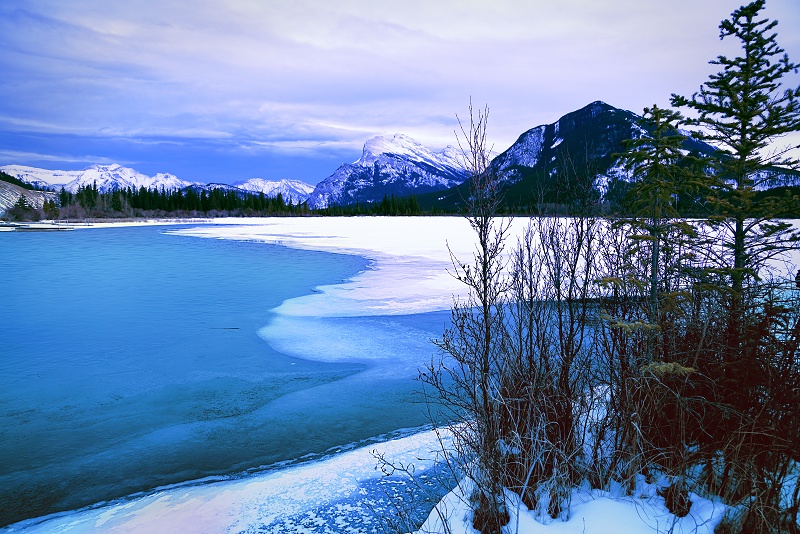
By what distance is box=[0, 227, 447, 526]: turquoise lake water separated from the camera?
21.4 feet

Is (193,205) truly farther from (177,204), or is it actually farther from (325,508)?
(325,508)

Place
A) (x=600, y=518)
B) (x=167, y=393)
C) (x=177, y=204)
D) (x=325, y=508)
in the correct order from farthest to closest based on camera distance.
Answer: (x=177, y=204), (x=167, y=393), (x=325, y=508), (x=600, y=518)

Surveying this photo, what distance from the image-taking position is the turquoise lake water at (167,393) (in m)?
6.53

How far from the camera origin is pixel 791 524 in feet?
13.9

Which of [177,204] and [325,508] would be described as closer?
[325,508]

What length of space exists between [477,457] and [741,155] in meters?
10.5

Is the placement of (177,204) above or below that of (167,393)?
above

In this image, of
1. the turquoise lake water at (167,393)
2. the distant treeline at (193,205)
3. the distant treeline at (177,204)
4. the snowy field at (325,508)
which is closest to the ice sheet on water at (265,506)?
the snowy field at (325,508)

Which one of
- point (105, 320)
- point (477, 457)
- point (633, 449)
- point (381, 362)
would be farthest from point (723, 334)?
point (105, 320)

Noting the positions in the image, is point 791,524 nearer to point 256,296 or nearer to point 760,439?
point 760,439

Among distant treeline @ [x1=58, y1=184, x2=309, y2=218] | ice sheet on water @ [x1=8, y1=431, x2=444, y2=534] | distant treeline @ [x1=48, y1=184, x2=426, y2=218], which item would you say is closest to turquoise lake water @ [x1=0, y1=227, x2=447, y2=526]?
ice sheet on water @ [x1=8, y1=431, x2=444, y2=534]

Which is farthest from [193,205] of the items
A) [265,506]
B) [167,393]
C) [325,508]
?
[325,508]

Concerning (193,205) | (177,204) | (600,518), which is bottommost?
(600,518)

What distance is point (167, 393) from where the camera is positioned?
30.2 ft
